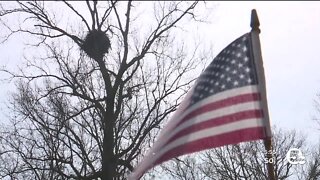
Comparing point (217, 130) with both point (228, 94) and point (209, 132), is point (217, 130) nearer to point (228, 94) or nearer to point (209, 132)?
point (209, 132)

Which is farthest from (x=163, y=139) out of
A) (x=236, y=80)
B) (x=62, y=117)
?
(x=62, y=117)

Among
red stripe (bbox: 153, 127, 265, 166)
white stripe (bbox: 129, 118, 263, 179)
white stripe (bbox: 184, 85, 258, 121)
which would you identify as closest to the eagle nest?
white stripe (bbox: 129, 118, 263, 179)

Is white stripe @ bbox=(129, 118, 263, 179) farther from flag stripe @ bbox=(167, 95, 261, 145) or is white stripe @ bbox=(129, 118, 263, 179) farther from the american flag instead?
flag stripe @ bbox=(167, 95, 261, 145)

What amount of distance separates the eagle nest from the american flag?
372 inches

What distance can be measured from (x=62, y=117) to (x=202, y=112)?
41.6 ft

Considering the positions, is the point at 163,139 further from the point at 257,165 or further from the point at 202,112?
the point at 257,165

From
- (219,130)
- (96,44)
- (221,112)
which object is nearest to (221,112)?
(221,112)

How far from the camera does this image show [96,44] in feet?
52.3

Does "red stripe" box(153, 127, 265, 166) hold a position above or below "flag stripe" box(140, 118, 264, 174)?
below

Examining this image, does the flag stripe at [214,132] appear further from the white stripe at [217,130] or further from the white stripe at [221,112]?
the white stripe at [221,112]

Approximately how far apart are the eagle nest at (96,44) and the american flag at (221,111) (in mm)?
9444

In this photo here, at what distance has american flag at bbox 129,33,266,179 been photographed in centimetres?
614

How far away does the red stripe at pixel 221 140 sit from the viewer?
19.9ft

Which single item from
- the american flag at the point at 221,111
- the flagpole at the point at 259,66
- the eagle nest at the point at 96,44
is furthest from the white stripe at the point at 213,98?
the eagle nest at the point at 96,44
